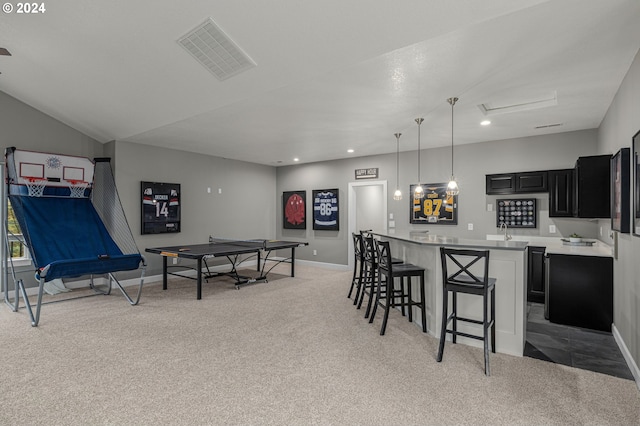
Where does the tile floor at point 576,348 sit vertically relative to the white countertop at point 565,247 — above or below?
below

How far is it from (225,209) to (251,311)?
366cm

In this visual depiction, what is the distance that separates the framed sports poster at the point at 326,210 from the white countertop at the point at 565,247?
322 cm

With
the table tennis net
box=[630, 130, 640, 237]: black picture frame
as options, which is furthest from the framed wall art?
the table tennis net

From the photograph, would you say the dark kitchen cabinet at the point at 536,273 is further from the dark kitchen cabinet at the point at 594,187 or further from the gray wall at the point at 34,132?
the gray wall at the point at 34,132

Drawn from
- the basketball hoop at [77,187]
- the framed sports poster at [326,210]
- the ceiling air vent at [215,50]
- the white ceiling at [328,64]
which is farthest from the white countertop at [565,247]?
the basketball hoop at [77,187]

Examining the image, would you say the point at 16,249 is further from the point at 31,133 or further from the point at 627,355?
the point at 627,355

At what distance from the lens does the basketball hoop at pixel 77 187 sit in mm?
5035

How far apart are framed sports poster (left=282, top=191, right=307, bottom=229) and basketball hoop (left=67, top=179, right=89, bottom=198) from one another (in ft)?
14.3

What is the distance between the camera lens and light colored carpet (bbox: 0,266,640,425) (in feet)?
7.03

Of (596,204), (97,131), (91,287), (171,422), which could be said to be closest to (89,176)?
(97,131)

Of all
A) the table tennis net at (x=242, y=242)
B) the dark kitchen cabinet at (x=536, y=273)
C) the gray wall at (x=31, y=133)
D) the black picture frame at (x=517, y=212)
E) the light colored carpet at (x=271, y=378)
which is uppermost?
the gray wall at (x=31, y=133)

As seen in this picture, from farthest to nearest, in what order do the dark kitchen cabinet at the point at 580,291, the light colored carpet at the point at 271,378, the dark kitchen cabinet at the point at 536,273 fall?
1. the dark kitchen cabinet at the point at 536,273
2. the dark kitchen cabinet at the point at 580,291
3. the light colored carpet at the point at 271,378

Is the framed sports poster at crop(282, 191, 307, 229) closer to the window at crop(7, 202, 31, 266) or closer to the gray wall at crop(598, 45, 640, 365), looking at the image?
the window at crop(7, 202, 31, 266)

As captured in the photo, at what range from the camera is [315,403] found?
2.27 metres
